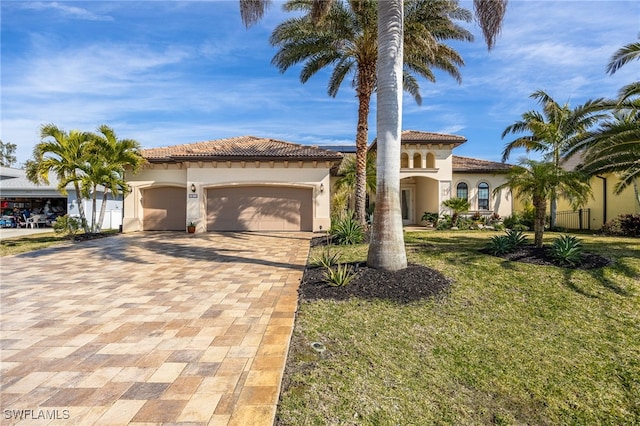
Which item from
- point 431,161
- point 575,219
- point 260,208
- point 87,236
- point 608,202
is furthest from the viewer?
point 431,161

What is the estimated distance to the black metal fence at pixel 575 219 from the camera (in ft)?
67.1

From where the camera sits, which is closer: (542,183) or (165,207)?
(542,183)

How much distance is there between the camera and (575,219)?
70.0 feet

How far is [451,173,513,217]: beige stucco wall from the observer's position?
22.8 meters

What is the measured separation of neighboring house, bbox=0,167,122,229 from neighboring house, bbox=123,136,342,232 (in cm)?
999

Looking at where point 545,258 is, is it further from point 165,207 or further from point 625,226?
point 165,207

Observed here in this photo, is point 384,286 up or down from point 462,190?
down

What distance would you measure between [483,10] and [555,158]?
41.4 feet

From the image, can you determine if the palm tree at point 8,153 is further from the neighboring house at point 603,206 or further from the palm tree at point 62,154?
the neighboring house at point 603,206

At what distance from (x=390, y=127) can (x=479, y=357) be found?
4.48 meters

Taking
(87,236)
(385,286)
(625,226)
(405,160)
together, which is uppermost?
(405,160)

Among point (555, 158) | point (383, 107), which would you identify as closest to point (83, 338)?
point (383, 107)

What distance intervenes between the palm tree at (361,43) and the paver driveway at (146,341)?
7.56 meters

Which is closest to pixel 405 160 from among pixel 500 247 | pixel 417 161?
pixel 417 161
